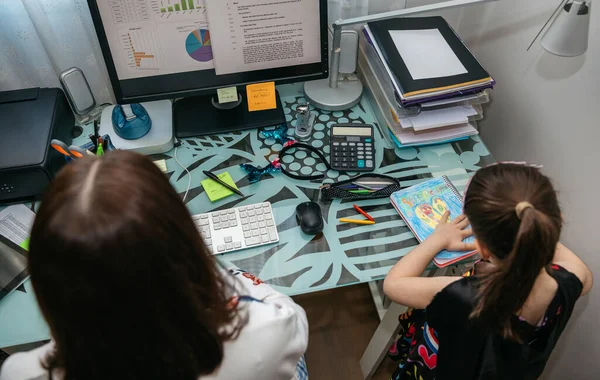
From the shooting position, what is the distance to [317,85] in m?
1.44

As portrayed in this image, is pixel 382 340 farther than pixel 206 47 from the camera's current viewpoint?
Yes

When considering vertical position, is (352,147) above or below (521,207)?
below

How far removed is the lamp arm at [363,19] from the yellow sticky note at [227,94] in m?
0.31

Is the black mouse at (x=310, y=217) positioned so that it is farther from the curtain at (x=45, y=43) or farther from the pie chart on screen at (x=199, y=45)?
the curtain at (x=45, y=43)

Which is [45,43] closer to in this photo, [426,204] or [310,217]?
[310,217]

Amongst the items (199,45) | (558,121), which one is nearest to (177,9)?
(199,45)

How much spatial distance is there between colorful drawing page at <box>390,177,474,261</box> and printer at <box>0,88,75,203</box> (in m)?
0.85

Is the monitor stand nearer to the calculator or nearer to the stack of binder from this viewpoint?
the calculator

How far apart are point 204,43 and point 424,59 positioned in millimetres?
600

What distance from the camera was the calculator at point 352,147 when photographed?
1.23 metres

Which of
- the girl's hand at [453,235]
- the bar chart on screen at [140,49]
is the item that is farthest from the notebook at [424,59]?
the bar chart on screen at [140,49]

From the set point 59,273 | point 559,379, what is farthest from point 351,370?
point 59,273

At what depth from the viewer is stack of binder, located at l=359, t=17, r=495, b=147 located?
3.95 ft

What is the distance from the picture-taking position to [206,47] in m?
1.19
